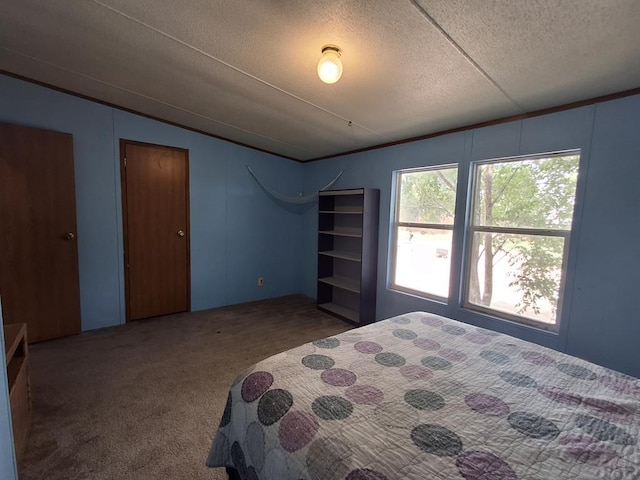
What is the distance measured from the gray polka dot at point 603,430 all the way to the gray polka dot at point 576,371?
338mm

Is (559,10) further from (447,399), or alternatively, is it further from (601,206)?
(447,399)

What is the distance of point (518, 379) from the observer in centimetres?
121

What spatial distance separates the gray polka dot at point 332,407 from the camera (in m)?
0.95

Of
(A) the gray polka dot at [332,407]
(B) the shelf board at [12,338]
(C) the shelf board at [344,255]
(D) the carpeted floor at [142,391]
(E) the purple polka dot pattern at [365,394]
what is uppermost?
(C) the shelf board at [344,255]

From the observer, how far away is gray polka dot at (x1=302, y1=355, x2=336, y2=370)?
1.26 m

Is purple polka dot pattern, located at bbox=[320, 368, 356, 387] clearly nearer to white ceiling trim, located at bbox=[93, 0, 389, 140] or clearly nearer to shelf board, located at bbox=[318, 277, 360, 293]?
white ceiling trim, located at bbox=[93, 0, 389, 140]

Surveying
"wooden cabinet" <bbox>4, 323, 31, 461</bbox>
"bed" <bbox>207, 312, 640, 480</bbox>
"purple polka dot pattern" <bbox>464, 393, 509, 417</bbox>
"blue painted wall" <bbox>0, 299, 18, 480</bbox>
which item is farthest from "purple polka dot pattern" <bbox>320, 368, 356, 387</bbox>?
"wooden cabinet" <bbox>4, 323, 31, 461</bbox>

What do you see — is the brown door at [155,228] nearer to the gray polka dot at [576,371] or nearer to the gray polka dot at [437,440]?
the gray polka dot at [437,440]

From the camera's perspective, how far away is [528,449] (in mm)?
826

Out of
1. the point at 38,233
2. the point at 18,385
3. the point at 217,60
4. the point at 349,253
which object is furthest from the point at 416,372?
the point at 38,233

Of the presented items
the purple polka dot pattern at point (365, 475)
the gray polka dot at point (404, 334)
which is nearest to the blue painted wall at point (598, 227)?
the gray polka dot at point (404, 334)

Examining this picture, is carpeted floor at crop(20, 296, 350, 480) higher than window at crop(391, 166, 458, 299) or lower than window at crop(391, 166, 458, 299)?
lower

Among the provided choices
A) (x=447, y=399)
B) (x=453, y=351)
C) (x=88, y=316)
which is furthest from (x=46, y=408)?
(x=453, y=351)

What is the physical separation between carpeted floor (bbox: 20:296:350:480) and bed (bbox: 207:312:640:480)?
57 centimetres
